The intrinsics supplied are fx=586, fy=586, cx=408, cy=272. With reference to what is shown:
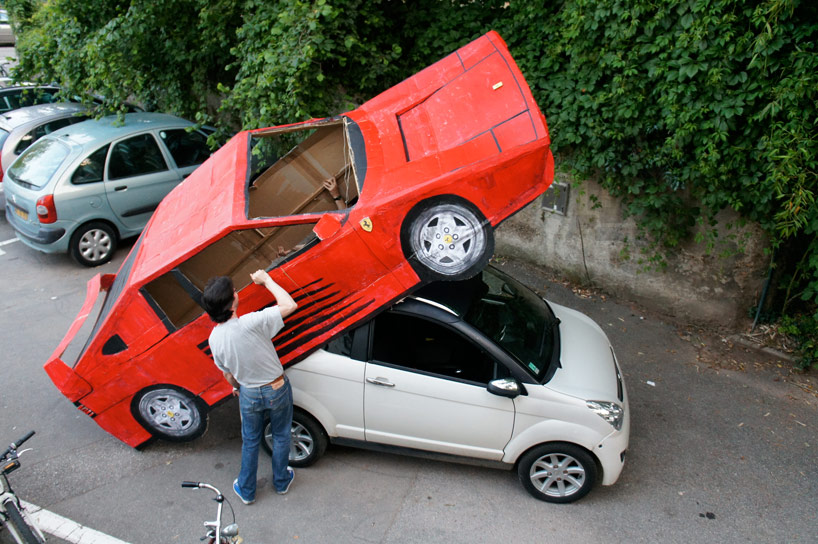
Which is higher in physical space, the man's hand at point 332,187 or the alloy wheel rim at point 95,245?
the man's hand at point 332,187

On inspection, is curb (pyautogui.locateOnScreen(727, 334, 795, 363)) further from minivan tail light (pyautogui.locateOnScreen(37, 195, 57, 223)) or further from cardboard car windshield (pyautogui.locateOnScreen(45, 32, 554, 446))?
minivan tail light (pyautogui.locateOnScreen(37, 195, 57, 223))

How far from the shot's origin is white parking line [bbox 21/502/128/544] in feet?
13.0

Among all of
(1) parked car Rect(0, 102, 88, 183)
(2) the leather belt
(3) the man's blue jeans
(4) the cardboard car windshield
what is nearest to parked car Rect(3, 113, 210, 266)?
(1) parked car Rect(0, 102, 88, 183)

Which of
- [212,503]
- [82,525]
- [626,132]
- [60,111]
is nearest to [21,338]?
[82,525]

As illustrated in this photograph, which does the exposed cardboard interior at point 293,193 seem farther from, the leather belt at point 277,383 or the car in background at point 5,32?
the car in background at point 5,32

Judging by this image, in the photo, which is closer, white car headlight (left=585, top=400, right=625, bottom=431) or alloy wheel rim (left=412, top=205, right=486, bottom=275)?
white car headlight (left=585, top=400, right=625, bottom=431)

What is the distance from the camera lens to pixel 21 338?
6340mm

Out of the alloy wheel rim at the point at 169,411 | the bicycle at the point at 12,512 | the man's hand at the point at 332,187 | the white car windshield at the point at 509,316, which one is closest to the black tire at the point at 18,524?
the bicycle at the point at 12,512

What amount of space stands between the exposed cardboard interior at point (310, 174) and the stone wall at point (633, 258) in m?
2.66

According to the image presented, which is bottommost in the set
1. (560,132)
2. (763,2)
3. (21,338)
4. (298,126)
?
(21,338)

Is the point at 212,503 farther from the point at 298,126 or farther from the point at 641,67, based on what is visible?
the point at 641,67

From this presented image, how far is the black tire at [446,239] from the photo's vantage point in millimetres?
4098

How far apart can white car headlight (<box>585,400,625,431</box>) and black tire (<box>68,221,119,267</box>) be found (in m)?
6.86

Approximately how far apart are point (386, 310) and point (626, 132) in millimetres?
3396
